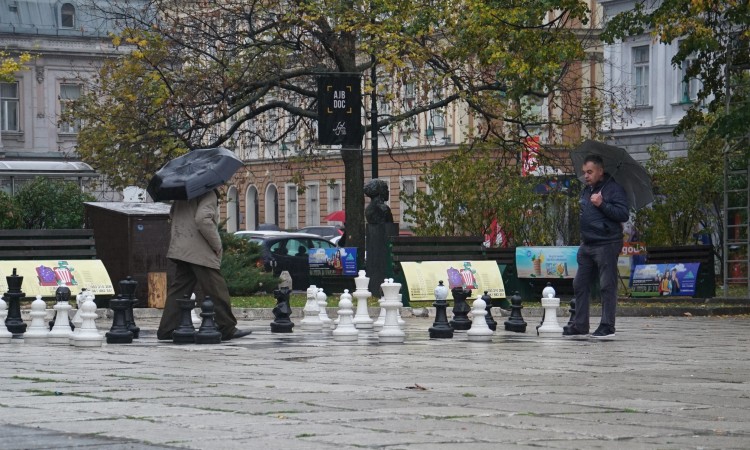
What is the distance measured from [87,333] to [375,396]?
5676mm

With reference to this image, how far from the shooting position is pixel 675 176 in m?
38.3

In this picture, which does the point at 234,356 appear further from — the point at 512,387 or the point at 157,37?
the point at 157,37

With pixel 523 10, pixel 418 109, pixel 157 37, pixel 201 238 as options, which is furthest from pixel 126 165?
pixel 201 238

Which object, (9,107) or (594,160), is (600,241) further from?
(9,107)

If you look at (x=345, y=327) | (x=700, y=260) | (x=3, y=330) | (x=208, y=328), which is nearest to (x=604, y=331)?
(x=345, y=327)

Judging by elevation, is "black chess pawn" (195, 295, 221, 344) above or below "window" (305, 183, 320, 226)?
below

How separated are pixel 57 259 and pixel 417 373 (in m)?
11.7

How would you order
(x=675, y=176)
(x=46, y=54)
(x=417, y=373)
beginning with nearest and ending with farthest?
(x=417, y=373), (x=675, y=176), (x=46, y=54)

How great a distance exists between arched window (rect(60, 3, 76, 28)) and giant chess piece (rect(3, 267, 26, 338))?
64.9 m

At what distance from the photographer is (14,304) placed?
16375mm

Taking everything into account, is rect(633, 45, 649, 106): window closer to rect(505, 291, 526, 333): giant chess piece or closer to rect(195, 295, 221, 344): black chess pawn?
rect(505, 291, 526, 333): giant chess piece

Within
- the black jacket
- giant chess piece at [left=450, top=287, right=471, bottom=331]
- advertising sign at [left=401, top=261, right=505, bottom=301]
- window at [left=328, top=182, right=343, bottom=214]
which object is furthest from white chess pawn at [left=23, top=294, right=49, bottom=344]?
window at [left=328, top=182, right=343, bottom=214]

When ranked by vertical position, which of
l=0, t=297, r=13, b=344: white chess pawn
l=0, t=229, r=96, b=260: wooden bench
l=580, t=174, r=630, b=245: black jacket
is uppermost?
l=580, t=174, r=630, b=245: black jacket

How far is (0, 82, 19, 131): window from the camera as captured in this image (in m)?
78.4
